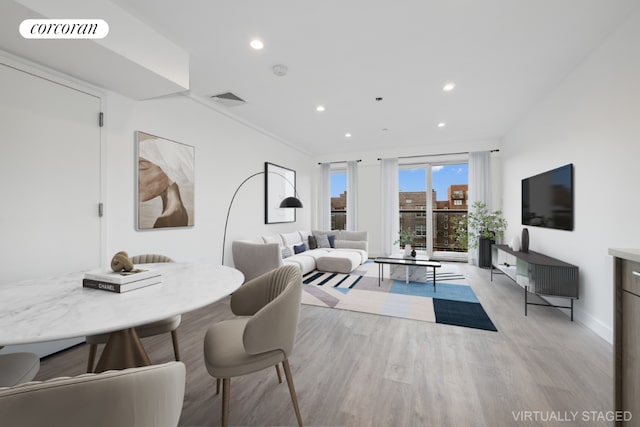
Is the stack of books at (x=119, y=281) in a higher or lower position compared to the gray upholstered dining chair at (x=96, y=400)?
higher

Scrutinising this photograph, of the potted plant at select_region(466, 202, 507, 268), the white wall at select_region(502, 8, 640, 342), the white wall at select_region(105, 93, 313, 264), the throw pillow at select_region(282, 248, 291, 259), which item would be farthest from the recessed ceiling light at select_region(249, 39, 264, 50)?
the potted plant at select_region(466, 202, 507, 268)

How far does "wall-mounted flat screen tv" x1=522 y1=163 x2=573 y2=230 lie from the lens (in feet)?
9.59

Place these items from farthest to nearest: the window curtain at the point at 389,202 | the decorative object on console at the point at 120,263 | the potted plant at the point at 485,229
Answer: the window curtain at the point at 389,202 → the potted plant at the point at 485,229 → the decorative object on console at the point at 120,263

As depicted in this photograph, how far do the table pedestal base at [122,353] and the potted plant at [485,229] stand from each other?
18.6ft

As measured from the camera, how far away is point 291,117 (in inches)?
171

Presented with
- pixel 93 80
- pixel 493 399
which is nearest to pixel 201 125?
pixel 93 80

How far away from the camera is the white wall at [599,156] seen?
2.11 metres

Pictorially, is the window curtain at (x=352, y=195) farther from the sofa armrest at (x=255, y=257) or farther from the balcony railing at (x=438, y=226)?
the sofa armrest at (x=255, y=257)

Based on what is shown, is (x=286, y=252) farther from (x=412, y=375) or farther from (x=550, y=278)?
(x=550, y=278)

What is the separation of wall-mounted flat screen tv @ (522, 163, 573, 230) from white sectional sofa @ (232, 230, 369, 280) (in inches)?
113

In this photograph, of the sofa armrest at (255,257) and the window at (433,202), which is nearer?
the sofa armrest at (255,257)

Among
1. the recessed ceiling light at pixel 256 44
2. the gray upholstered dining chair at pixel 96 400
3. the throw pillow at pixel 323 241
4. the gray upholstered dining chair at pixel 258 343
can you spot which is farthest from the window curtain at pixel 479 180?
the gray upholstered dining chair at pixel 96 400

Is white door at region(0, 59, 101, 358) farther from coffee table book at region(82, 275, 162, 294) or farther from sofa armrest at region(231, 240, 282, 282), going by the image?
sofa armrest at region(231, 240, 282, 282)

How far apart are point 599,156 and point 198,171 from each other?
4.45 m
